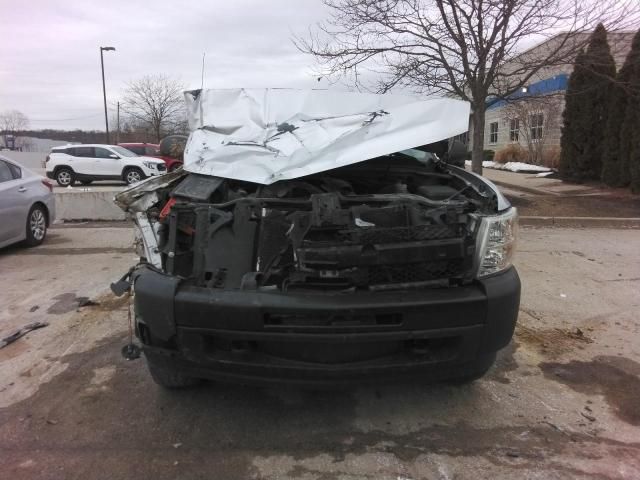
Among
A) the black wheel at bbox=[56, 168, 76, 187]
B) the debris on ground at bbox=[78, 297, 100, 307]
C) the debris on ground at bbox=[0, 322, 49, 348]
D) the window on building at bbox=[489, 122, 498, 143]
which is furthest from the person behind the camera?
the window on building at bbox=[489, 122, 498, 143]

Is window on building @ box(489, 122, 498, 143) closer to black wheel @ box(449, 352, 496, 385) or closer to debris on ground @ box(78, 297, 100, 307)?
debris on ground @ box(78, 297, 100, 307)

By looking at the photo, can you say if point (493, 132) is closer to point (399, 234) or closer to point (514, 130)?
point (514, 130)


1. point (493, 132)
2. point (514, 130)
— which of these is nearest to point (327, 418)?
point (514, 130)

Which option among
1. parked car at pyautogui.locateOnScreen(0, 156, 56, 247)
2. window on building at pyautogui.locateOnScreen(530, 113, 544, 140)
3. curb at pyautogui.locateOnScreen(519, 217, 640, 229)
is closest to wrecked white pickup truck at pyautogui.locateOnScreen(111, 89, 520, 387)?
parked car at pyautogui.locateOnScreen(0, 156, 56, 247)

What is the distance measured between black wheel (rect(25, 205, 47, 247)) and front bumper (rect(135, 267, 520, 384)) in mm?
6008

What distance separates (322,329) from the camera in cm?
250

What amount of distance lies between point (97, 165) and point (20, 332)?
698 inches

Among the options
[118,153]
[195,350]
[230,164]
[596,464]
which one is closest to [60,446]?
[195,350]

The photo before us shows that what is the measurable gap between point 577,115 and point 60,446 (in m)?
15.9

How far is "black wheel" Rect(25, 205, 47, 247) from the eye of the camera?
308 inches

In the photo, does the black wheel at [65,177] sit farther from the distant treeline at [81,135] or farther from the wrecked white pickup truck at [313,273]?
the distant treeline at [81,135]

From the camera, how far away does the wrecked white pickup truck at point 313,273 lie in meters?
2.50

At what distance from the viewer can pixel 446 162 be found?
4.41 meters

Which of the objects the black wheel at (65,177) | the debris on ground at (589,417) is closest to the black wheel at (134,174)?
the black wheel at (65,177)
